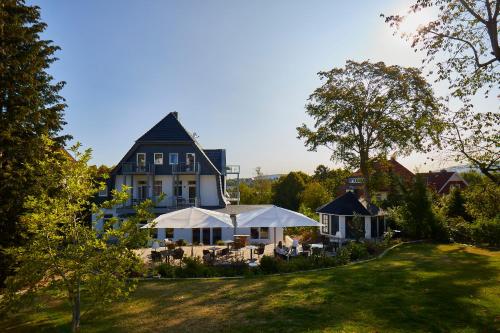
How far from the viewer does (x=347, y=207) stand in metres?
28.3

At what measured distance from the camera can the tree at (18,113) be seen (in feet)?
46.8

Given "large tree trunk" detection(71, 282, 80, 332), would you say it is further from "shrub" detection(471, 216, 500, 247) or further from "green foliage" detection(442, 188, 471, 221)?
"green foliage" detection(442, 188, 471, 221)

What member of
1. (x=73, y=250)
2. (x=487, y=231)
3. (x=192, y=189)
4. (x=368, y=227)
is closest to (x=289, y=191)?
(x=192, y=189)

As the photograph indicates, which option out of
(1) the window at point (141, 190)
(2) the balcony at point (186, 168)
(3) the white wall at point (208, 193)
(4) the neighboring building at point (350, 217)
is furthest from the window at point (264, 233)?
(1) the window at point (141, 190)

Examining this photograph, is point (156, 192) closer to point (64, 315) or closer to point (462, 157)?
point (64, 315)

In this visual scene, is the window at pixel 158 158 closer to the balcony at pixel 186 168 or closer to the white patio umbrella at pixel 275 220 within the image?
the balcony at pixel 186 168

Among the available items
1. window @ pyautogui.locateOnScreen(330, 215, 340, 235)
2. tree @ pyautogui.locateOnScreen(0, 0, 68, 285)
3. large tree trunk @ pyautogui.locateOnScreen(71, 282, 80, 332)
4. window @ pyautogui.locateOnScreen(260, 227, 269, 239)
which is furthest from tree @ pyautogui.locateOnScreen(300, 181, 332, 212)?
large tree trunk @ pyautogui.locateOnScreen(71, 282, 80, 332)

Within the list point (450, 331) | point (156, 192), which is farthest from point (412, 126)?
point (156, 192)

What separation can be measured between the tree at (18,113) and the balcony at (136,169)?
1503 centimetres

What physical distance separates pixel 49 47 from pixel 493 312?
20.0m

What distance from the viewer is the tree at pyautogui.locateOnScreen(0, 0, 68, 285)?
46.8 feet

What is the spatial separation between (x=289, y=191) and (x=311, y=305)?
38554mm

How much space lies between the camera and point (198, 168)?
104ft

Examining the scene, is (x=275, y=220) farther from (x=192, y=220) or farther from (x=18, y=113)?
(x=18, y=113)
